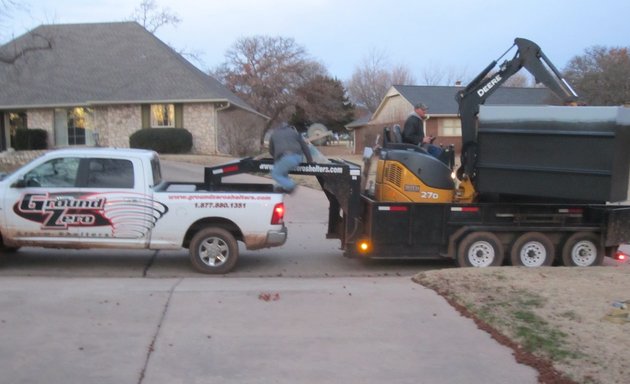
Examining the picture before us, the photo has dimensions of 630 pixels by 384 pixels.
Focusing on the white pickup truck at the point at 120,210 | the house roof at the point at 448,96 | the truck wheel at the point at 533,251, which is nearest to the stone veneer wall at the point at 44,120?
the house roof at the point at 448,96

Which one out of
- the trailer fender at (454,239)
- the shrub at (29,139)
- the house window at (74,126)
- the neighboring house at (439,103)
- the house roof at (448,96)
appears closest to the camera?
the trailer fender at (454,239)

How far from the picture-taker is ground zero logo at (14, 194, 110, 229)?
28.1 feet

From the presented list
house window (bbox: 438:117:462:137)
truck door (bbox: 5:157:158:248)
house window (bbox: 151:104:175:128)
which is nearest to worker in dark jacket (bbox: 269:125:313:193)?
truck door (bbox: 5:157:158:248)

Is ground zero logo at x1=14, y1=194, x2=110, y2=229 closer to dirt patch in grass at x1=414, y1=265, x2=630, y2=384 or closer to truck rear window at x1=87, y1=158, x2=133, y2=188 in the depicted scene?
truck rear window at x1=87, y1=158, x2=133, y2=188

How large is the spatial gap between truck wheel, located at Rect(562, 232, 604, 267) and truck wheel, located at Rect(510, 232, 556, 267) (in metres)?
0.27

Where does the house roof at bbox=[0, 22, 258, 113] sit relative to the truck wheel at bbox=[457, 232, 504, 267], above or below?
above

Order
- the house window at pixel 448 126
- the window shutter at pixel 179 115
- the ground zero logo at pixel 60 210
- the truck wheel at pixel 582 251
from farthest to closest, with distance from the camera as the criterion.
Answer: the house window at pixel 448 126 → the window shutter at pixel 179 115 → the truck wheel at pixel 582 251 → the ground zero logo at pixel 60 210

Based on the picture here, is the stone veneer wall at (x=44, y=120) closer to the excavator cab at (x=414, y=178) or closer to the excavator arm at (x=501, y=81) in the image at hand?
the excavator cab at (x=414, y=178)

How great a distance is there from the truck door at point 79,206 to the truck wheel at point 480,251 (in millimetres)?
4803

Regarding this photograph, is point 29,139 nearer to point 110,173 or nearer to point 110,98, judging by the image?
point 110,98

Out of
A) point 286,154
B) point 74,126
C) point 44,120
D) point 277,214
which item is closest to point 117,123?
point 74,126

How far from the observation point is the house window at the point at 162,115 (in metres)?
29.5

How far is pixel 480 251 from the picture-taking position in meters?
9.45

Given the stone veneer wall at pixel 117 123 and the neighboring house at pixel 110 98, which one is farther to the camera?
the stone veneer wall at pixel 117 123
